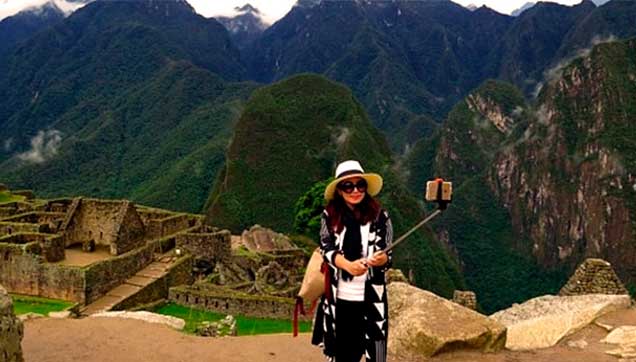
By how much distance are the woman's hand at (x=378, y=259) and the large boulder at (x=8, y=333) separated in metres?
3.47

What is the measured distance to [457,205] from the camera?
411ft

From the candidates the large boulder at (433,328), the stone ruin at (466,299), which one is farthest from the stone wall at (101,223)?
the large boulder at (433,328)

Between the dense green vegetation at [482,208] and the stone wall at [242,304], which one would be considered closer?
the stone wall at [242,304]

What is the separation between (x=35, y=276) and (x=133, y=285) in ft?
8.95

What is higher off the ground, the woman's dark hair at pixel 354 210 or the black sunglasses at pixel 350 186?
the black sunglasses at pixel 350 186

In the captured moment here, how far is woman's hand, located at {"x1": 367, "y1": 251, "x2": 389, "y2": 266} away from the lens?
5.43 metres

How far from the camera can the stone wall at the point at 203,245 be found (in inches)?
904

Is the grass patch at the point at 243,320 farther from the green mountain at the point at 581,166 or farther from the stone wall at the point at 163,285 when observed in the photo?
the green mountain at the point at 581,166

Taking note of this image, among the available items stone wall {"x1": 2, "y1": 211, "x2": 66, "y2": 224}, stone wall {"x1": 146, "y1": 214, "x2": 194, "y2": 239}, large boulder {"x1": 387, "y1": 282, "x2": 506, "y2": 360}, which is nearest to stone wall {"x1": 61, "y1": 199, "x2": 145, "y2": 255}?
stone wall {"x1": 146, "y1": 214, "x2": 194, "y2": 239}

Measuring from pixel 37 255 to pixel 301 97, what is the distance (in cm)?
8586

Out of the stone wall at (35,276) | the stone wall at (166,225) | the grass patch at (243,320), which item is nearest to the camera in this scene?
the grass patch at (243,320)

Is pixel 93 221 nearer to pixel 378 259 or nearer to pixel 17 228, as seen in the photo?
pixel 17 228

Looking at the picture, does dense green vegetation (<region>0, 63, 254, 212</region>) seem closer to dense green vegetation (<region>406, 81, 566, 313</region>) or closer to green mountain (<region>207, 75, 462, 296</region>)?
green mountain (<region>207, 75, 462, 296</region>)

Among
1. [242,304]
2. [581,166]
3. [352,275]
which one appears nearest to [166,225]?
[242,304]
